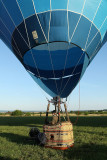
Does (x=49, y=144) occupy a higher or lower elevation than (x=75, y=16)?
lower

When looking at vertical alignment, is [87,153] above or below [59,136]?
below

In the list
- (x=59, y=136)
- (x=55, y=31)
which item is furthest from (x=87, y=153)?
(x=55, y=31)

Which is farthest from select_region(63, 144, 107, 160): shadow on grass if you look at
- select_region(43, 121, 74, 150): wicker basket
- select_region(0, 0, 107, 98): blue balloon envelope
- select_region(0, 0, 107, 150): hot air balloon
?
select_region(0, 0, 107, 98): blue balloon envelope

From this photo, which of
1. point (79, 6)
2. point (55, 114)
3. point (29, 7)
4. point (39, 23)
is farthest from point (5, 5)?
point (55, 114)

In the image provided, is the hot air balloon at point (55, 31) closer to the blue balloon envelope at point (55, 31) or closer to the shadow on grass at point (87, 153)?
the blue balloon envelope at point (55, 31)

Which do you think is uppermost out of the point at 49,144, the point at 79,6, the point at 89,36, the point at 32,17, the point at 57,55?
the point at 79,6

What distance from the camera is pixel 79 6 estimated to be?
28.1 feet

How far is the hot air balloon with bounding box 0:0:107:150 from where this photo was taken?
8.48 metres

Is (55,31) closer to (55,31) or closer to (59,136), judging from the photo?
(55,31)

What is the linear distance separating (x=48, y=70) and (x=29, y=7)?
3.67 m

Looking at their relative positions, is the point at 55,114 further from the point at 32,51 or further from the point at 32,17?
the point at 32,17

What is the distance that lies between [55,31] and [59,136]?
5.15 m

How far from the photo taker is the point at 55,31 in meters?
8.59

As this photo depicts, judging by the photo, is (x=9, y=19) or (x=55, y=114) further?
(x=9, y=19)
